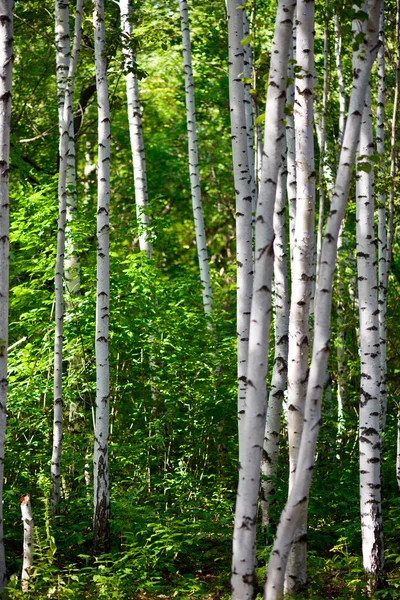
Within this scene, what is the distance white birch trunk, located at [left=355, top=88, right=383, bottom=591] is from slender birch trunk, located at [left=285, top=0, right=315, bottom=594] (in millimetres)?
796

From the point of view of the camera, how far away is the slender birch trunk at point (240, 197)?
5.76 metres

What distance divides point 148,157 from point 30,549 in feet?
45.4

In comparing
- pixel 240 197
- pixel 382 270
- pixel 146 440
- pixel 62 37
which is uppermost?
pixel 62 37

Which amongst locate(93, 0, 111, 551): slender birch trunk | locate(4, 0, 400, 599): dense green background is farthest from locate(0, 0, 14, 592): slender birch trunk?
locate(93, 0, 111, 551): slender birch trunk

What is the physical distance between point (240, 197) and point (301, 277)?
2.95ft

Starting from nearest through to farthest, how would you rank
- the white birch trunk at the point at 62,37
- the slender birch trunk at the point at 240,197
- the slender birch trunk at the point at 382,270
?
the slender birch trunk at the point at 240,197
the white birch trunk at the point at 62,37
the slender birch trunk at the point at 382,270

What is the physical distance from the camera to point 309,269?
209 inches

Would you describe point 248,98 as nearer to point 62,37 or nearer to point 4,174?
point 62,37

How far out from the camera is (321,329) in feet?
14.1

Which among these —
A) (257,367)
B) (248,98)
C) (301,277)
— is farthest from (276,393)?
(248,98)

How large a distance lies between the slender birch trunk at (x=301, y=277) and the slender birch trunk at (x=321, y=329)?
0.80 meters

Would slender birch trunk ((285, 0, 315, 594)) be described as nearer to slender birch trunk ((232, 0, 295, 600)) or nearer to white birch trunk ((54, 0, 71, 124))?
slender birch trunk ((232, 0, 295, 600))

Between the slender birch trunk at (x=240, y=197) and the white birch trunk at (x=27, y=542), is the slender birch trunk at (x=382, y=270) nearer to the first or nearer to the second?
the slender birch trunk at (x=240, y=197)

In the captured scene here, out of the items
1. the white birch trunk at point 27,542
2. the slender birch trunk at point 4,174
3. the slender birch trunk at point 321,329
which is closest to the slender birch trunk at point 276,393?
the white birch trunk at point 27,542
